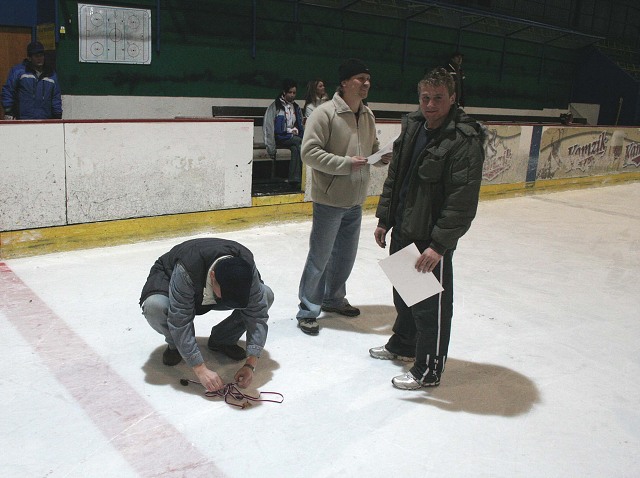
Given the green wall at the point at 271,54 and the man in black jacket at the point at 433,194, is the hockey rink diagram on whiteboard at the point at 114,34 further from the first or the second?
the man in black jacket at the point at 433,194

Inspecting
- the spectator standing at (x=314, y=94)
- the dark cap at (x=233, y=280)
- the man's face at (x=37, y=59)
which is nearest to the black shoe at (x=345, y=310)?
the dark cap at (x=233, y=280)

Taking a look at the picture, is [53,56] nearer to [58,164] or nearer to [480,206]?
[58,164]

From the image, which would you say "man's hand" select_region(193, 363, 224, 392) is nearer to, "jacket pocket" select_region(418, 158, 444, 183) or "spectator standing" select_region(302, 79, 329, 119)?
"jacket pocket" select_region(418, 158, 444, 183)

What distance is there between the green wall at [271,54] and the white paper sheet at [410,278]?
6.91 m

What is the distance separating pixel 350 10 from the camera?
38.2 ft

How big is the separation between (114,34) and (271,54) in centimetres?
278

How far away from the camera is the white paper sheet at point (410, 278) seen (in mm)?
2982

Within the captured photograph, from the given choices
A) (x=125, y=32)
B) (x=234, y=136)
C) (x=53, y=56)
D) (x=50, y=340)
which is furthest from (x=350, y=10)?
(x=50, y=340)

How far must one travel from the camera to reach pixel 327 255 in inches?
151

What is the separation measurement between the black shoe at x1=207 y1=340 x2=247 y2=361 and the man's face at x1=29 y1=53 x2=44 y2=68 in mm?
4613

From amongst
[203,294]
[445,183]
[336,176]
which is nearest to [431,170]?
[445,183]

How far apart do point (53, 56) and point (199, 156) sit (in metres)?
3.46

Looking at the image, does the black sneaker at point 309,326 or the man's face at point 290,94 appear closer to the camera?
the black sneaker at point 309,326

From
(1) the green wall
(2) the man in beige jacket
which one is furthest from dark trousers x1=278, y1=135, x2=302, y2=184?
(2) the man in beige jacket
